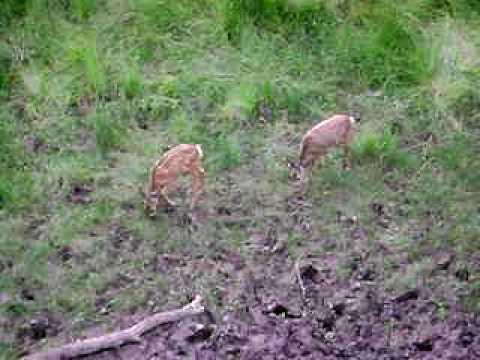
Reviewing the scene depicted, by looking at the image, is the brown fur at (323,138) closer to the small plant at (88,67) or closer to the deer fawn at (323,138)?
the deer fawn at (323,138)

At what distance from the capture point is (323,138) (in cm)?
616

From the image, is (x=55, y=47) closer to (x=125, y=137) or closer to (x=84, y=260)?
(x=125, y=137)

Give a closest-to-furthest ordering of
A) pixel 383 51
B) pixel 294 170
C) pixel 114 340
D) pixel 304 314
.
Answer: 1. pixel 114 340
2. pixel 304 314
3. pixel 294 170
4. pixel 383 51

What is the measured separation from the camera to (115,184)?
6.39 meters

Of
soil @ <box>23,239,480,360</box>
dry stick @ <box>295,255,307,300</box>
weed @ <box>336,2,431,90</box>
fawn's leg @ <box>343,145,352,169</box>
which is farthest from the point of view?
weed @ <box>336,2,431,90</box>

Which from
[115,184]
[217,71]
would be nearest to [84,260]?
[115,184]

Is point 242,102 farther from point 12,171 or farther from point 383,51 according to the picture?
point 12,171

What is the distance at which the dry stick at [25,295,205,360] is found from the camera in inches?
203

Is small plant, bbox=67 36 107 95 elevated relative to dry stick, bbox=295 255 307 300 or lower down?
elevated

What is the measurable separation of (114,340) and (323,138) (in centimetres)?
204

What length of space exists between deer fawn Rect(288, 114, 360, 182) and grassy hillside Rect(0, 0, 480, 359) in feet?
0.52

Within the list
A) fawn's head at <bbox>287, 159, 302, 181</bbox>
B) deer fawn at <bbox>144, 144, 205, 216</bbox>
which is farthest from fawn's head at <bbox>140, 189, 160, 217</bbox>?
fawn's head at <bbox>287, 159, 302, 181</bbox>

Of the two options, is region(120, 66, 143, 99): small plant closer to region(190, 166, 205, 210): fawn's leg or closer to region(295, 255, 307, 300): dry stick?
A: region(190, 166, 205, 210): fawn's leg

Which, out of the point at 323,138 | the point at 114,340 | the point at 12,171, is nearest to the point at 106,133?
the point at 12,171
